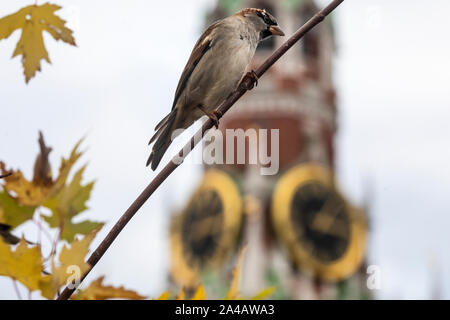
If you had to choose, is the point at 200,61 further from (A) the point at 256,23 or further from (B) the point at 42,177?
(B) the point at 42,177

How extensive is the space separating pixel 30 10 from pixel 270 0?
1058 inches

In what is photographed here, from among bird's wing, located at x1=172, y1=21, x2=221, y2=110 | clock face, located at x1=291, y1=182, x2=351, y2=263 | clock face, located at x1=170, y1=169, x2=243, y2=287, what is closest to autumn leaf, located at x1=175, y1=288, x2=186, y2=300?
bird's wing, located at x1=172, y1=21, x2=221, y2=110

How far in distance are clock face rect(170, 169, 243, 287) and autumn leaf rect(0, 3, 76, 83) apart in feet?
79.0

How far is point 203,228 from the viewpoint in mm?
26016

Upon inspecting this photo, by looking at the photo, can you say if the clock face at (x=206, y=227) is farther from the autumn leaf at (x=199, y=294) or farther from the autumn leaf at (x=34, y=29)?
the autumn leaf at (x=34, y=29)

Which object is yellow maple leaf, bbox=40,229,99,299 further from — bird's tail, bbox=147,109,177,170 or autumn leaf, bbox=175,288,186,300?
bird's tail, bbox=147,109,177,170

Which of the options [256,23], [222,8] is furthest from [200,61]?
[222,8]

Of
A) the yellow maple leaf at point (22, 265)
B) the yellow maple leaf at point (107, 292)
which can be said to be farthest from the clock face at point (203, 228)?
the yellow maple leaf at point (22, 265)

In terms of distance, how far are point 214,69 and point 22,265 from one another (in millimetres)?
863

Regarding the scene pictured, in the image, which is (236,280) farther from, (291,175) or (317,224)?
(291,175)

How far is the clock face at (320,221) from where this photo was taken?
24656 mm

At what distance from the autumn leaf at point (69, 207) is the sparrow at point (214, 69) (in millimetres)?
463
